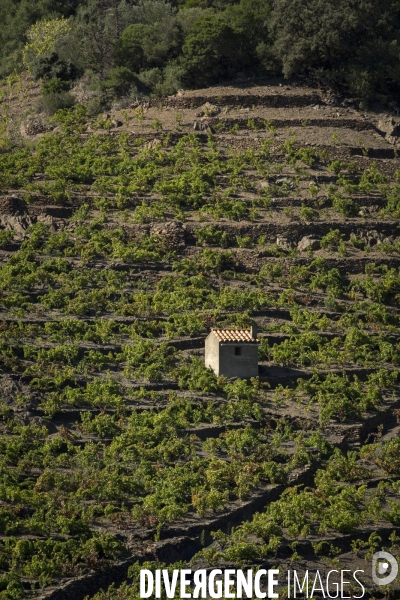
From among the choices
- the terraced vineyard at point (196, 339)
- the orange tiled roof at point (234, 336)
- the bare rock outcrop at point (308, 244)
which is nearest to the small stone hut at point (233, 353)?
the orange tiled roof at point (234, 336)

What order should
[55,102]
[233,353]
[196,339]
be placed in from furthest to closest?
1. [55,102]
2. [196,339]
3. [233,353]

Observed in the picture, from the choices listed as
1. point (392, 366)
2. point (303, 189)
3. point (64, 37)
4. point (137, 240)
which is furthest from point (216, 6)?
point (392, 366)

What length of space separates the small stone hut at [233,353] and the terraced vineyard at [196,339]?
0.46 metres

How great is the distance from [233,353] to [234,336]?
0.43 metres

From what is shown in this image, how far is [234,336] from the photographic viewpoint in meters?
32.2

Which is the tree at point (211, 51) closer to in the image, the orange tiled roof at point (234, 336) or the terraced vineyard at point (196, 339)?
the terraced vineyard at point (196, 339)

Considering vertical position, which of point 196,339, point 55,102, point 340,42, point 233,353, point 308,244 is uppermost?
point 340,42

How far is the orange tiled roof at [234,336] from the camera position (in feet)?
105

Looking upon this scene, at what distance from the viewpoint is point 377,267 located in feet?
122

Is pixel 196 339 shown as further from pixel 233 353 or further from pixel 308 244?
pixel 308 244

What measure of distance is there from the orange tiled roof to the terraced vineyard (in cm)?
98

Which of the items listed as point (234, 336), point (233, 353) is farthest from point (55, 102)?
point (233, 353)

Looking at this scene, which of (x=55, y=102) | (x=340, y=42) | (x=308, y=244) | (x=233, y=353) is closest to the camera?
(x=233, y=353)

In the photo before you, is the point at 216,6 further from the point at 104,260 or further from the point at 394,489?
the point at 394,489
